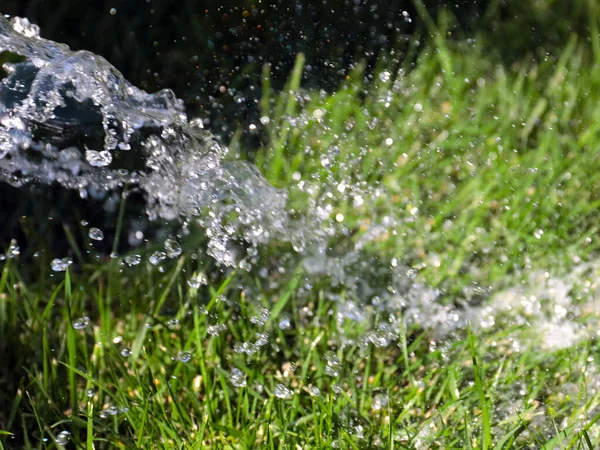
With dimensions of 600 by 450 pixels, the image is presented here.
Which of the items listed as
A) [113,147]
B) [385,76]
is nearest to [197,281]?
[113,147]

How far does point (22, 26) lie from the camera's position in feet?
6.81

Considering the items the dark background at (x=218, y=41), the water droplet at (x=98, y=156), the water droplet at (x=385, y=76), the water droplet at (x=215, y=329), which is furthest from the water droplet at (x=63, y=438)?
the water droplet at (x=385, y=76)

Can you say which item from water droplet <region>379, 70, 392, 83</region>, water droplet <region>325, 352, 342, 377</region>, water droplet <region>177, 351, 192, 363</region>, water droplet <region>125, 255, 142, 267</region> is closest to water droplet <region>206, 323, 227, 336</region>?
water droplet <region>177, 351, 192, 363</region>

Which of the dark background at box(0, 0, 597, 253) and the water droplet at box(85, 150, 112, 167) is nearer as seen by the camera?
the water droplet at box(85, 150, 112, 167)

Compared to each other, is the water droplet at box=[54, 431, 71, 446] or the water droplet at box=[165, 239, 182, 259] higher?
the water droplet at box=[165, 239, 182, 259]

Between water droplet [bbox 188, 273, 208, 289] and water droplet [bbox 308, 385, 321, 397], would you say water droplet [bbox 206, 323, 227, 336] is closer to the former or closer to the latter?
water droplet [bbox 188, 273, 208, 289]

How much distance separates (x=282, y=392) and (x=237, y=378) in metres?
0.10

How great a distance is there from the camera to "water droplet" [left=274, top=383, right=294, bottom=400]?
1.38 m

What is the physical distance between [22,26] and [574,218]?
1.68 metres

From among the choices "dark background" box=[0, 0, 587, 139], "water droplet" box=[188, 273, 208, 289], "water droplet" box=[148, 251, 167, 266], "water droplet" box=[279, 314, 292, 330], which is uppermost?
"dark background" box=[0, 0, 587, 139]

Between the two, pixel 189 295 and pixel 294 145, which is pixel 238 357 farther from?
pixel 294 145

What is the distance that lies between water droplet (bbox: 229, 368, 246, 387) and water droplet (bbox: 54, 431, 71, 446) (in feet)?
1.05

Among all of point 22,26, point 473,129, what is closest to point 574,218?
point 473,129

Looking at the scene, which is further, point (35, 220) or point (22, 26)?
point (22, 26)
